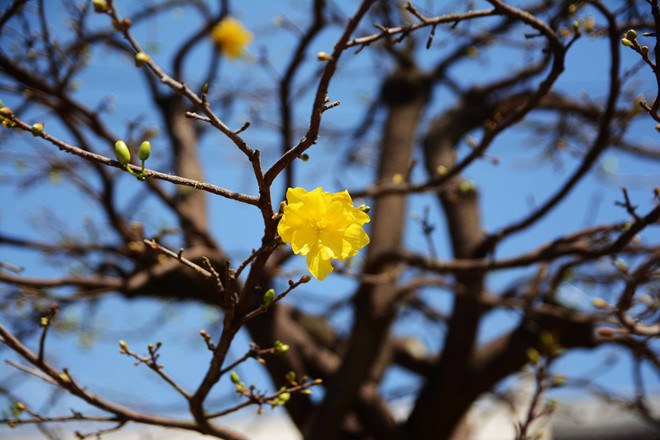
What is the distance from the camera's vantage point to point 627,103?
287cm

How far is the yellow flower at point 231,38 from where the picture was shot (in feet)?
10.6

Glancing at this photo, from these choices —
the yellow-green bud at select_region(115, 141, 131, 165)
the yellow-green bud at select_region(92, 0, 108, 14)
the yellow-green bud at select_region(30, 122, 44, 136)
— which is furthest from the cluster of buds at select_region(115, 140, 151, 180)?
the yellow-green bud at select_region(92, 0, 108, 14)

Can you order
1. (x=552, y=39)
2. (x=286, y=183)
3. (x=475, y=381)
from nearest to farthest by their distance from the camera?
(x=552, y=39)
(x=286, y=183)
(x=475, y=381)

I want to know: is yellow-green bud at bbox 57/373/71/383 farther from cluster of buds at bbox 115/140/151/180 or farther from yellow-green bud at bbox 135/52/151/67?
yellow-green bud at bbox 135/52/151/67

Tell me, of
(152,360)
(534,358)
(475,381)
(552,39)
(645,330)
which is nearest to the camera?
(152,360)

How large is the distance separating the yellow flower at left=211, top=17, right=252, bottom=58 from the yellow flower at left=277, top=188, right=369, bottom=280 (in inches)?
98.5

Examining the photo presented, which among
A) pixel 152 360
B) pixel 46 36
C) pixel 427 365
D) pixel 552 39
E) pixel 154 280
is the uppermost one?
pixel 46 36

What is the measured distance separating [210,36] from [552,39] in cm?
241

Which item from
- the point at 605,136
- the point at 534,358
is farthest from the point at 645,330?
the point at 605,136

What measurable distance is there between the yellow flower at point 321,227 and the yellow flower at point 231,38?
2.50m

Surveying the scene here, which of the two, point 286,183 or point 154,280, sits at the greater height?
point 286,183

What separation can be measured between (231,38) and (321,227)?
8.89 ft

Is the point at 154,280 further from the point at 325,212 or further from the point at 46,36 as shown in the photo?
the point at 325,212

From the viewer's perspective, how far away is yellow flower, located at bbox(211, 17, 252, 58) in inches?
127
